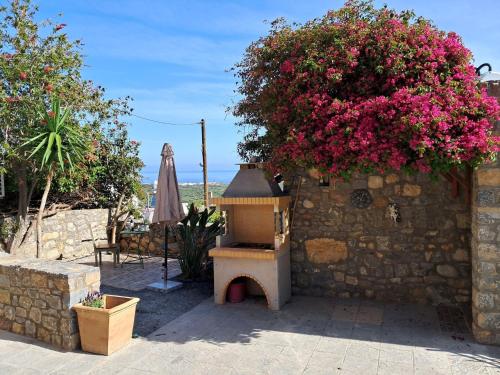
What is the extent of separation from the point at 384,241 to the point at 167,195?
167 inches

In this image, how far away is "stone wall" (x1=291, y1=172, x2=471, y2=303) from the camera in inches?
243

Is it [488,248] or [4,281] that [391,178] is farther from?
[4,281]

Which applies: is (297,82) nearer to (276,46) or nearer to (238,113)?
(276,46)

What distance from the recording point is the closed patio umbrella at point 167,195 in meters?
7.76

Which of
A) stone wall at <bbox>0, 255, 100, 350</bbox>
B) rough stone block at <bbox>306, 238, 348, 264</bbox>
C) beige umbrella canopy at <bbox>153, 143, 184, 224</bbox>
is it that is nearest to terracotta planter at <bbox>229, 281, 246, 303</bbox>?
rough stone block at <bbox>306, 238, 348, 264</bbox>

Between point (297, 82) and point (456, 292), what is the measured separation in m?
4.22

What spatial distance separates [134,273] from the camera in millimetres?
9117

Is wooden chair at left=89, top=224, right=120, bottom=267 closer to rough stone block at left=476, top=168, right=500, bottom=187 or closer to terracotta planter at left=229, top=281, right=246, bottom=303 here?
terracotta planter at left=229, top=281, right=246, bottom=303

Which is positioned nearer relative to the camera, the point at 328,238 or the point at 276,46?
the point at 276,46

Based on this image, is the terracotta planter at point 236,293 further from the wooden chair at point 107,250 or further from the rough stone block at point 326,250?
the wooden chair at point 107,250

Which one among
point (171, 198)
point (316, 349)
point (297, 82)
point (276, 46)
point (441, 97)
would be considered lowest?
point (316, 349)

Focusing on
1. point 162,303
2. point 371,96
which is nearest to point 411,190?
point 371,96

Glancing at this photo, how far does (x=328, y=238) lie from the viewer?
6.80 meters

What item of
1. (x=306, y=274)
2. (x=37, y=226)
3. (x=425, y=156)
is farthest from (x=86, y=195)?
(x=425, y=156)
